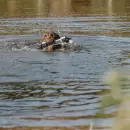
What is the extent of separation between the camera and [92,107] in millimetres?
6203

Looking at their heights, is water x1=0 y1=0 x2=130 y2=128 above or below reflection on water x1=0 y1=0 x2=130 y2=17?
below

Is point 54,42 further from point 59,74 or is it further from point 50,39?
point 59,74

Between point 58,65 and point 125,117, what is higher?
point 125,117

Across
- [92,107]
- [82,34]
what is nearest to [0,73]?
[92,107]

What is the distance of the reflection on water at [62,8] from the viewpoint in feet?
79.0

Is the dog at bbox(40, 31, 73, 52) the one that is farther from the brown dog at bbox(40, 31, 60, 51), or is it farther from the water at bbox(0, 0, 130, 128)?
the water at bbox(0, 0, 130, 128)

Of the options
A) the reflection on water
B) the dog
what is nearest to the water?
the dog

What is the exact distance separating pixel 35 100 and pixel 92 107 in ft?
3.67

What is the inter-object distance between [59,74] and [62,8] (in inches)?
770

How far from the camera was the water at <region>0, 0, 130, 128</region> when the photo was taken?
5784 millimetres

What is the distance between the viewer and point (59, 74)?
29.8 ft

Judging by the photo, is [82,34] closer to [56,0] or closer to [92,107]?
[92,107]

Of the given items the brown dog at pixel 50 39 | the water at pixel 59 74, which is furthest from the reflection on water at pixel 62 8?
the brown dog at pixel 50 39

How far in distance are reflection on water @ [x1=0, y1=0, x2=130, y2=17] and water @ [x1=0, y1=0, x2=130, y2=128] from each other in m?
5.46
